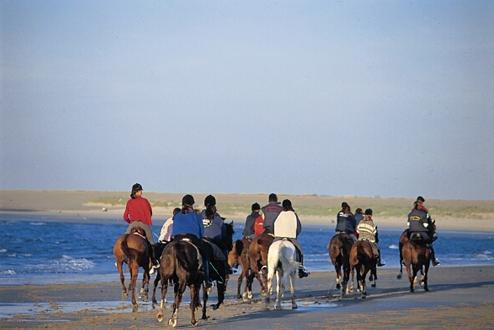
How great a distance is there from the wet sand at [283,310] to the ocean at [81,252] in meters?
5.10

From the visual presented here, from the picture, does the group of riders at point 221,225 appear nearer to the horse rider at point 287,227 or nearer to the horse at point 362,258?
the horse rider at point 287,227

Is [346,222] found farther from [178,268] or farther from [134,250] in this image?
[178,268]

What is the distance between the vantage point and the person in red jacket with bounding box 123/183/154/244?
2309 cm

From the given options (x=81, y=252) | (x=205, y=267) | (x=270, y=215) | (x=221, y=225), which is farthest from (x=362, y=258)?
(x=81, y=252)

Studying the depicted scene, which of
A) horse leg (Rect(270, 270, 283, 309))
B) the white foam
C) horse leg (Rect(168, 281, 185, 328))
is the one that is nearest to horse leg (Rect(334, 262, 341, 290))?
horse leg (Rect(270, 270, 283, 309))

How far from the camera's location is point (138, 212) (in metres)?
23.1

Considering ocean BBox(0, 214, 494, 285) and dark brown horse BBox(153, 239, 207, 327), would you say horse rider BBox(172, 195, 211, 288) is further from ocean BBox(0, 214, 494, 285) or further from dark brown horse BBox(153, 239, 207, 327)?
ocean BBox(0, 214, 494, 285)

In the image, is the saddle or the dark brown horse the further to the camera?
the saddle

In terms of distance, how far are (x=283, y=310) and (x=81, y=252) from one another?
83.5ft

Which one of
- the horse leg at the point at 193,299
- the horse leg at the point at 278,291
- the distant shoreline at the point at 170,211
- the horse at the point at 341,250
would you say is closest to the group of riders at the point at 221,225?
the horse leg at the point at 193,299

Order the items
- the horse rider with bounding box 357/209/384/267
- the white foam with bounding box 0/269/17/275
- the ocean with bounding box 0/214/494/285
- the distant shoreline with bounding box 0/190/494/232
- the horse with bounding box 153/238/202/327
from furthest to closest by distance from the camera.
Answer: the distant shoreline with bounding box 0/190/494/232 < the ocean with bounding box 0/214/494/285 < the white foam with bounding box 0/269/17/275 < the horse rider with bounding box 357/209/384/267 < the horse with bounding box 153/238/202/327

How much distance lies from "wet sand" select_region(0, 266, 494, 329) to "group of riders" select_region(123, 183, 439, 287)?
3.37 feet

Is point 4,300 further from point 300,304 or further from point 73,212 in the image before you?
point 73,212

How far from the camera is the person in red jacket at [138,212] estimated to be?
909 inches
